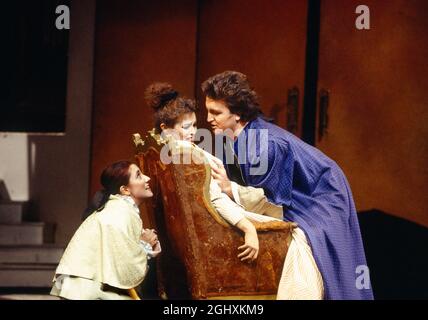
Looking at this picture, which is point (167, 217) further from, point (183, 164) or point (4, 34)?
point (4, 34)

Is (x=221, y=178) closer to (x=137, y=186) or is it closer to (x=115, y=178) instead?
(x=137, y=186)

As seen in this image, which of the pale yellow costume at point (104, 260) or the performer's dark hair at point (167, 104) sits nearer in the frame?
the pale yellow costume at point (104, 260)

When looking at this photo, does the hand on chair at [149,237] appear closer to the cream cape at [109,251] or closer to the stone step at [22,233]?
the cream cape at [109,251]

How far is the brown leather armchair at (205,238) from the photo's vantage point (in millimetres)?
4039

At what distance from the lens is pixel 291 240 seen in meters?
4.20

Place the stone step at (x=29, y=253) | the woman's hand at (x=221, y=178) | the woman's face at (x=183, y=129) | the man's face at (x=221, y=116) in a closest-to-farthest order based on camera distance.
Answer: the woman's hand at (x=221, y=178) → the man's face at (x=221, y=116) → the woman's face at (x=183, y=129) → the stone step at (x=29, y=253)

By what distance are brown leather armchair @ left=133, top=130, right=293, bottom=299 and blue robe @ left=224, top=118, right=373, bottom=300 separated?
17 cm

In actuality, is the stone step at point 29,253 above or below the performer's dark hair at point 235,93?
below

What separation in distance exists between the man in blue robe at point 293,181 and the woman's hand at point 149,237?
0.43 meters

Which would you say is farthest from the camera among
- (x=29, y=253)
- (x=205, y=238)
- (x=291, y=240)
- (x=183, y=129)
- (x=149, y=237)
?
(x=29, y=253)

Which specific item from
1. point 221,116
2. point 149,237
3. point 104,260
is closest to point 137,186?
point 149,237

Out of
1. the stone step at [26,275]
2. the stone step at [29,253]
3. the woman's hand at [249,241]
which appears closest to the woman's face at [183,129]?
the woman's hand at [249,241]

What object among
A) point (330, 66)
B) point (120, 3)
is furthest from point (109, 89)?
point (330, 66)

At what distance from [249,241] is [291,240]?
238 mm
